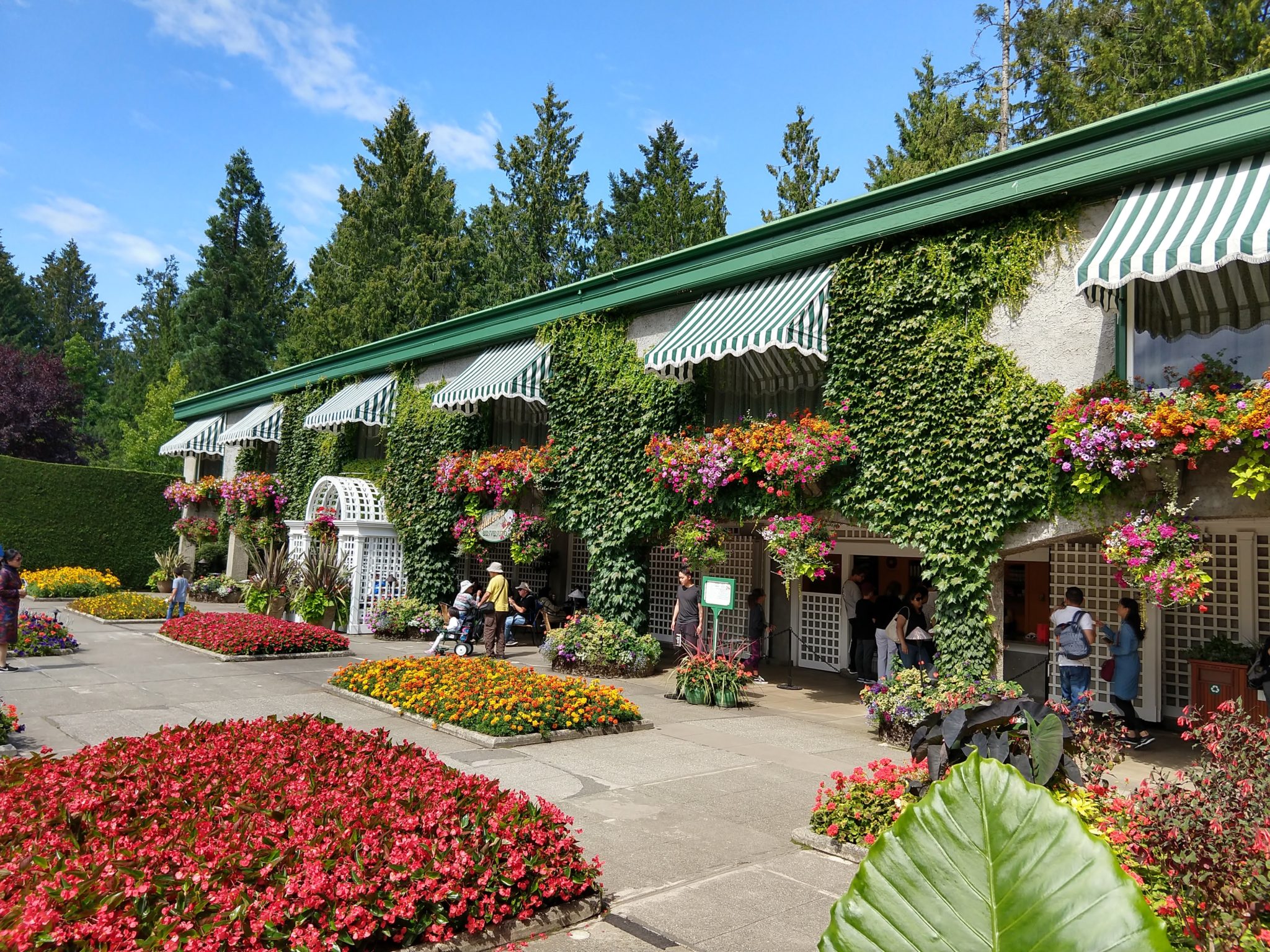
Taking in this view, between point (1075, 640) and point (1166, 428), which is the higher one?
point (1166, 428)

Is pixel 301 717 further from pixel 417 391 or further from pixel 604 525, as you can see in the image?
pixel 417 391

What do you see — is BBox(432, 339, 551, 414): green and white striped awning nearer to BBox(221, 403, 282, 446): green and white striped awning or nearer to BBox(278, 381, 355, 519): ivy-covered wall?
BBox(278, 381, 355, 519): ivy-covered wall

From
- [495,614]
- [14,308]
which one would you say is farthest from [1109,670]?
[14,308]

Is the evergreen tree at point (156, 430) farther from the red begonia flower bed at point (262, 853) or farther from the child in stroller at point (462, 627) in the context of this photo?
the red begonia flower bed at point (262, 853)

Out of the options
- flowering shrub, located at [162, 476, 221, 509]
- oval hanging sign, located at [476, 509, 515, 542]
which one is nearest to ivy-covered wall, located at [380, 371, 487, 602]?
oval hanging sign, located at [476, 509, 515, 542]

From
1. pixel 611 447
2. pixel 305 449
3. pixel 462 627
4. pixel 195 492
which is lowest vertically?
pixel 462 627

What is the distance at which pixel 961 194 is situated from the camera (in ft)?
34.1

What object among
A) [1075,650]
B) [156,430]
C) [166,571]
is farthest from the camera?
[156,430]

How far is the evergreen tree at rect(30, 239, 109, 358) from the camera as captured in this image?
63500 millimetres

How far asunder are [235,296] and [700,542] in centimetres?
3963

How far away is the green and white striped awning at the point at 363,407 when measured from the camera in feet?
64.6

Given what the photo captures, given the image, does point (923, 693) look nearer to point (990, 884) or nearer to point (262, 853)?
point (262, 853)

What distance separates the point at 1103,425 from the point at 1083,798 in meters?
4.51

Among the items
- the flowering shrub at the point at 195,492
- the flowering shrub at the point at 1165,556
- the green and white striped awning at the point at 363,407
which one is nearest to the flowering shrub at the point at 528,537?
the green and white striped awning at the point at 363,407
